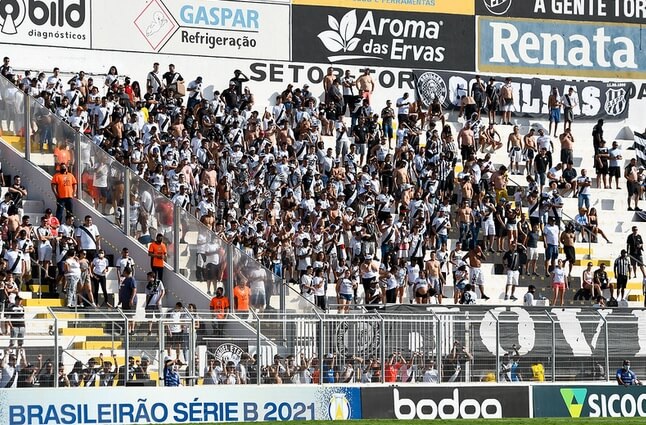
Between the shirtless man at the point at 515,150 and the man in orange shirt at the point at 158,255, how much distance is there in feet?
52.0

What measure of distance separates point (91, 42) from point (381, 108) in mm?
9188

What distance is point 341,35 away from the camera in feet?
158

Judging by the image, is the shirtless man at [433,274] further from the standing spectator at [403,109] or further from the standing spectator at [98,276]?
the standing spectator at [403,109]

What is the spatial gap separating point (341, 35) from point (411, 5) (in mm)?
2826

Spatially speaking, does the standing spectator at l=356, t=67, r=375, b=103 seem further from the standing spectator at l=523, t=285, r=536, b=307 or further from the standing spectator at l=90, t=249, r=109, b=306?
the standing spectator at l=90, t=249, r=109, b=306

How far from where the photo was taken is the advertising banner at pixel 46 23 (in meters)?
42.9

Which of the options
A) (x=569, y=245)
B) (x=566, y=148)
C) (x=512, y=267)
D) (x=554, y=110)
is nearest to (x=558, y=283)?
(x=512, y=267)

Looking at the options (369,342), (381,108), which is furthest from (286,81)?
(369,342)

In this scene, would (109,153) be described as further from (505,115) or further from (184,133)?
(505,115)

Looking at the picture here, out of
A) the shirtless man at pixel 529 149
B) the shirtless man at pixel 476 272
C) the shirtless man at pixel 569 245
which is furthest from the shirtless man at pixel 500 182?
the shirtless man at pixel 476 272

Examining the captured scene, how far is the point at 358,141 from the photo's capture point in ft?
141

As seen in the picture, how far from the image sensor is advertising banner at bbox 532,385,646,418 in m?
28.2

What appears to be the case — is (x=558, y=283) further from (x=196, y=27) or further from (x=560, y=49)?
(x=560, y=49)

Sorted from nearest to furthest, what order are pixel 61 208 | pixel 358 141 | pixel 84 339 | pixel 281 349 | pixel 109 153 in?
pixel 84 339 < pixel 281 349 < pixel 61 208 < pixel 109 153 < pixel 358 141
